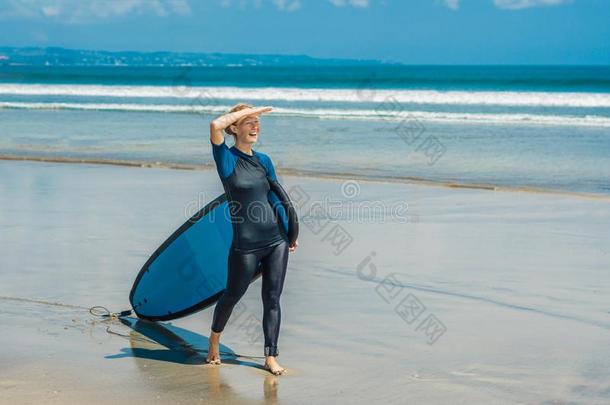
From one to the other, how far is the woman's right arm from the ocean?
859 cm

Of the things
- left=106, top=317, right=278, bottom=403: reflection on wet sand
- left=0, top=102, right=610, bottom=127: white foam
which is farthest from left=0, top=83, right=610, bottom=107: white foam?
left=106, top=317, right=278, bottom=403: reflection on wet sand

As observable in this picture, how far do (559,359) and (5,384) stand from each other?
2864 mm

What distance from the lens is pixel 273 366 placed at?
4.58 m

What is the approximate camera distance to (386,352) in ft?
16.6

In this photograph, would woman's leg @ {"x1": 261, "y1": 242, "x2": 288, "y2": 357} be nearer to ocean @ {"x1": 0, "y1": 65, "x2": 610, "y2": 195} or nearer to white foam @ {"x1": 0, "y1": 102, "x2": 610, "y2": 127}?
ocean @ {"x1": 0, "y1": 65, "x2": 610, "y2": 195}

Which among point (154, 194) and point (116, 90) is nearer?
point (154, 194)

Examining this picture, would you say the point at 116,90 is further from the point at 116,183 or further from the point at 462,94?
the point at 116,183

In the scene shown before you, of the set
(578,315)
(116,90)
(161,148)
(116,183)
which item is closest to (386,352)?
(578,315)

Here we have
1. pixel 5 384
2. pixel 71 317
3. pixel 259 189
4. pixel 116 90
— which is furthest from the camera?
pixel 116 90

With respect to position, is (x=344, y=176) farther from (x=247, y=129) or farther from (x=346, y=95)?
(x=346, y=95)

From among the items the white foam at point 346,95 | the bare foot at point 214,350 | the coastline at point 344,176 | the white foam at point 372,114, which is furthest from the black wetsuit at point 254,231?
the white foam at point 346,95

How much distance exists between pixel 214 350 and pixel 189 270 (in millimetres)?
738

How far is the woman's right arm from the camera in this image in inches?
170

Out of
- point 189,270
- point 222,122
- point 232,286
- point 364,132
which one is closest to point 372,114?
point 364,132
